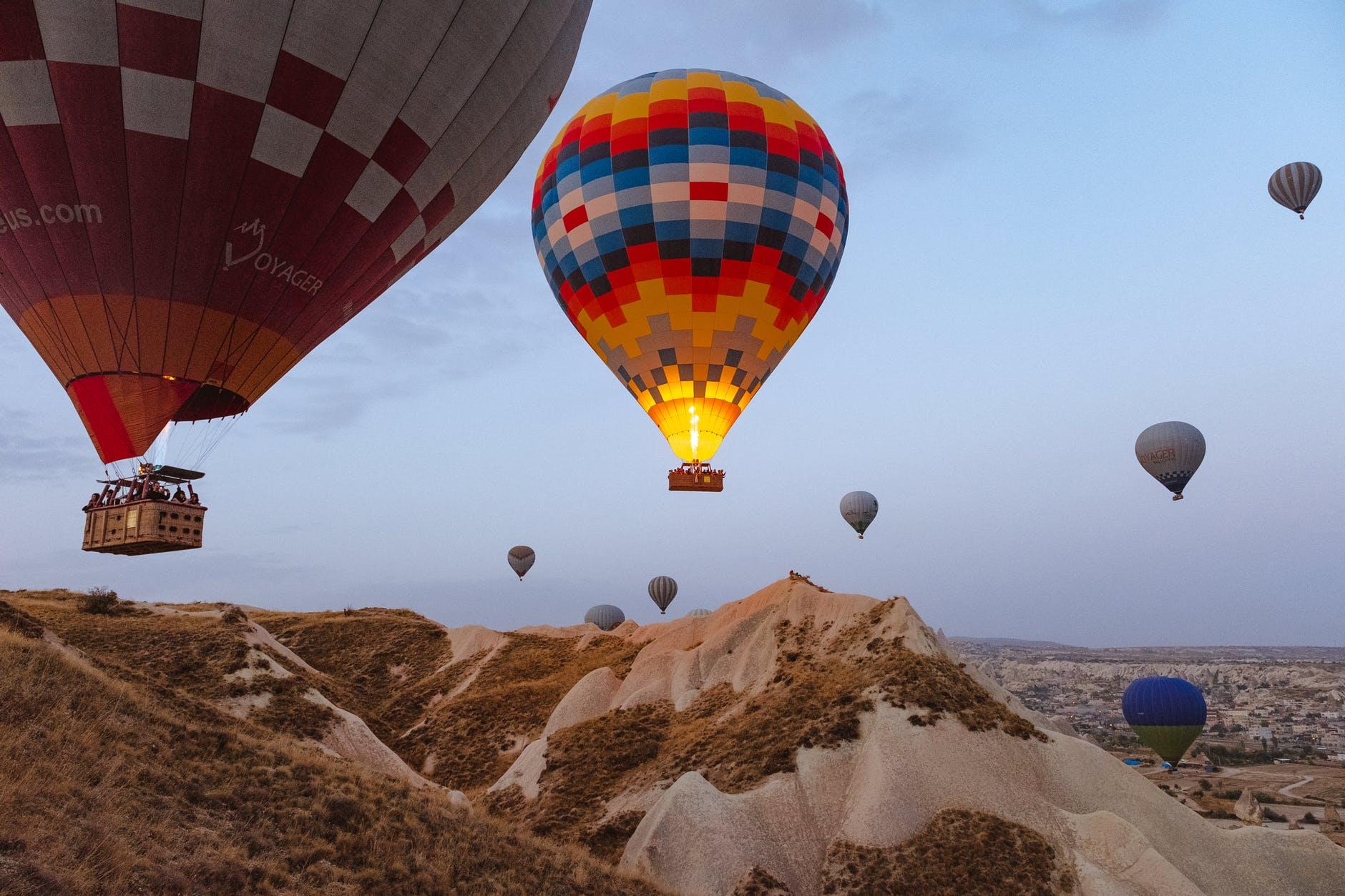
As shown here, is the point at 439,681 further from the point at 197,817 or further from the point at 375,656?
the point at 197,817

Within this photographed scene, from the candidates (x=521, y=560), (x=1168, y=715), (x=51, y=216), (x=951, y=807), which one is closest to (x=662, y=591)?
(x=521, y=560)

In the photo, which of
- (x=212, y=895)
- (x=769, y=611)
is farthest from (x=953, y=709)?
(x=212, y=895)

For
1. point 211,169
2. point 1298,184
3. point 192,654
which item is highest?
point 1298,184

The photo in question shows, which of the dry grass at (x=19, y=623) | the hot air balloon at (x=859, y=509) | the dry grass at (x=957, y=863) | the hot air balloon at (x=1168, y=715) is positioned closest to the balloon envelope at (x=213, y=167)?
the dry grass at (x=19, y=623)

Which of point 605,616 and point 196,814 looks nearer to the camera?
point 196,814

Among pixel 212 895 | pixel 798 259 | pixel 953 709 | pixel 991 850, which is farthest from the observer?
pixel 798 259

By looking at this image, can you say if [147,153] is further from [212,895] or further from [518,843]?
[518,843]
